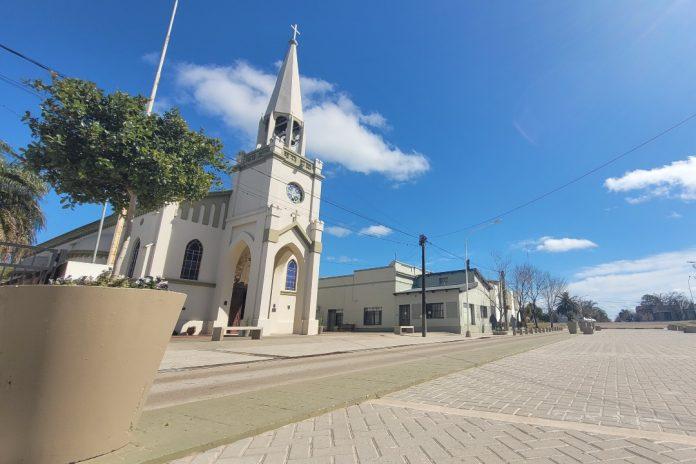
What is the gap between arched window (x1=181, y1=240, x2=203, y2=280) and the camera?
23.5 meters

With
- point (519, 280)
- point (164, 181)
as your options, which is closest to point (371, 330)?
point (519, 280)

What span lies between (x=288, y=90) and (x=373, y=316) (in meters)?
25.7

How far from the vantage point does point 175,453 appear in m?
2.90

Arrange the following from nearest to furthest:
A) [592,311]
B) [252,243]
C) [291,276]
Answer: [252,243] → [291,276] → [592,311]

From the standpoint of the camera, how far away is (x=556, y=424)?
13.0ft

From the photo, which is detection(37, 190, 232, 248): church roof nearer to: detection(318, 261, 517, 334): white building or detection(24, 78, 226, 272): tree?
detection(318, 261, 517, 334): white building

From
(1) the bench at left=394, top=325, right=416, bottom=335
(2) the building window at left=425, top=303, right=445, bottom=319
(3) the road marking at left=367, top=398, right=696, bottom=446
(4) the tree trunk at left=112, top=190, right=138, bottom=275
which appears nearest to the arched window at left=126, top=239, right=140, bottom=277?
(4) the tree trunk at left=112, top=190, right=138, bottom=275

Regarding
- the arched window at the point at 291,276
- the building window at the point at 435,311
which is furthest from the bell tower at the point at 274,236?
the building window at the point at 435,311

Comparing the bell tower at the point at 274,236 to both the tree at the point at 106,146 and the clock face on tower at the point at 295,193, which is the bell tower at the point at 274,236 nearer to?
the clock face on tower at the point at 295,193

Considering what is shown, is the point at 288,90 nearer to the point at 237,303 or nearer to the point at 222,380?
the point at 237,303

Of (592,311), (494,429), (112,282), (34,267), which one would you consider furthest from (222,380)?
(592,311)

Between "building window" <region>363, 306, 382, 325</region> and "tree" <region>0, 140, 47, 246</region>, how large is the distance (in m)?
30.6

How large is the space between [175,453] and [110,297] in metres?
1.44

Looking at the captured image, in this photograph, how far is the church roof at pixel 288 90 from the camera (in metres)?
28.6
